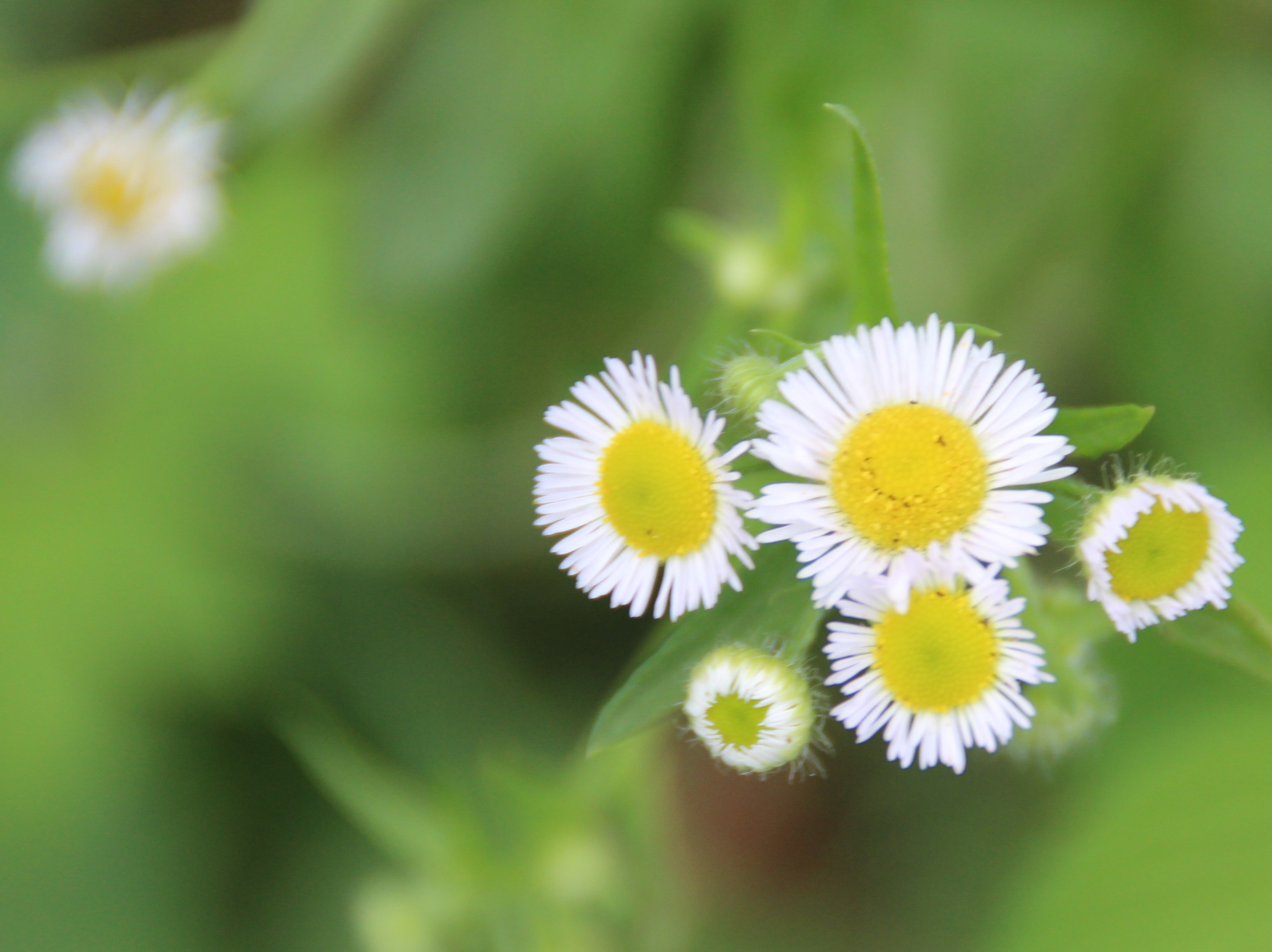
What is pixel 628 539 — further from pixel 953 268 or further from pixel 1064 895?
pixel 953 268

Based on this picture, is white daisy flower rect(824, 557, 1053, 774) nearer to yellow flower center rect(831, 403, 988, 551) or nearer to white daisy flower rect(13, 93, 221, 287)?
yellow flower center rect(831, 403, 988, 551)

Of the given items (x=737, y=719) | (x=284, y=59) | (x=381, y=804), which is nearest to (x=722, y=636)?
(x=737, y=719)

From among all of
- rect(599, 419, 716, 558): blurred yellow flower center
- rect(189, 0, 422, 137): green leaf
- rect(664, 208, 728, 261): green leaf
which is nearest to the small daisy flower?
rect(599, 419, 716, 558): blurred yellow flower center

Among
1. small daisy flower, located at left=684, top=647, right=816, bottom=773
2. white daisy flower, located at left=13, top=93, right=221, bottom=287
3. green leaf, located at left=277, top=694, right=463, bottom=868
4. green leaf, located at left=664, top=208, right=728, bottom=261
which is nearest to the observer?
small daisy flower, located at left=684, top=647, right=816, bottom=773

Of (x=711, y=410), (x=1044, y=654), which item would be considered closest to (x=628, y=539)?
(x=711, y=410)

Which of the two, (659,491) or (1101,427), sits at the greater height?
(1101,427)

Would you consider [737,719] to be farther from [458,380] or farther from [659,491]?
[458,380]
